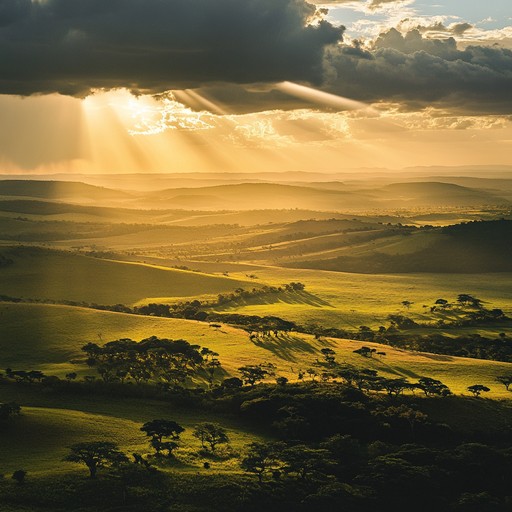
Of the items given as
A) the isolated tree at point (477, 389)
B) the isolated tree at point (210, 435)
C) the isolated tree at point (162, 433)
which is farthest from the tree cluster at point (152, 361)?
the isolated tree at point (477, 389)

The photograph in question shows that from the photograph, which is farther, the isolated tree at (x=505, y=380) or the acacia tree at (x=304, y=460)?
the isolated tree at (x=505, y=380)

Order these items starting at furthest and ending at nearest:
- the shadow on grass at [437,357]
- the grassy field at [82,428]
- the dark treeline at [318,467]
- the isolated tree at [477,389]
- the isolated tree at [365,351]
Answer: the isolated tree at [365,351] < the shadow on grass at [437,357] < the isolated tree at [477,389] < the grassy field at [82,428] < the dark treeline at [318,467]

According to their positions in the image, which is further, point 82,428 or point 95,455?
point 82,428

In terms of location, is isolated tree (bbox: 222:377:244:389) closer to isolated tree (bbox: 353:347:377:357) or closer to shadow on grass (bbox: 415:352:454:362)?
isolated tree (bbox: 353:347:377:357)

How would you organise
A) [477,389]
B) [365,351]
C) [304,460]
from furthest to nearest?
1. [365,351]
2. [477,389]
3. [304,460]

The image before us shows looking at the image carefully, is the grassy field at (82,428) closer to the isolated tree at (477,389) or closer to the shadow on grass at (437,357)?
the isolated tree at (477,389)

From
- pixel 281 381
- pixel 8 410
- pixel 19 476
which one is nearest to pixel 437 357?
pixel 281 381

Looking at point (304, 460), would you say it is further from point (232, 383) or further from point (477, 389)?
point (477, 389)
